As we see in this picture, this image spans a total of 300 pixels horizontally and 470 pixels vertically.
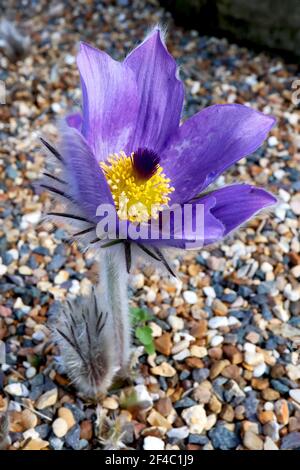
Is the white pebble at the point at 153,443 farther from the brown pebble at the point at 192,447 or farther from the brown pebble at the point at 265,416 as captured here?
the brown pebble at the point at 265,416

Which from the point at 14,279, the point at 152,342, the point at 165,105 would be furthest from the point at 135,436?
the point at 165,105

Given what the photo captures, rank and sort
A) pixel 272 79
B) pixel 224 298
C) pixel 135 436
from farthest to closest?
pixel 272 79
pixel 224 298
pixel 135 436

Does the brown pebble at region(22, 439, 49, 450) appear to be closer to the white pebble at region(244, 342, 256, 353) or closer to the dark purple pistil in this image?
the white pebble at region(244, 342, 256, 353)

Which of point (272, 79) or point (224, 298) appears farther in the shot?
point (272, 79)

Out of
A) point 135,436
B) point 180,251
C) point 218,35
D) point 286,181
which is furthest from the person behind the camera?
point 218,35

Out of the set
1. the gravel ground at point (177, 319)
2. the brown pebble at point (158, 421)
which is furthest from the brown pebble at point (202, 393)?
the brown pebble at point (158, 421)

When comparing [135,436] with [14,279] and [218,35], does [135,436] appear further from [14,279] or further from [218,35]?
[218,35]
